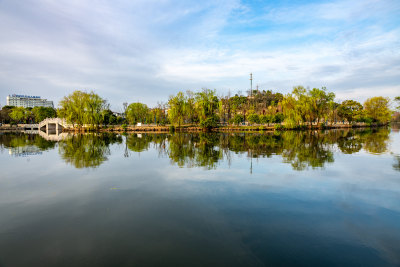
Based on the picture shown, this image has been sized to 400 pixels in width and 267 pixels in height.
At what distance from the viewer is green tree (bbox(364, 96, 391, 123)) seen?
7500 centimetres

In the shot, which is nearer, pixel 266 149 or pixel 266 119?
pixel 266 149

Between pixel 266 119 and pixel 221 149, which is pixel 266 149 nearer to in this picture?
pixel 221 149

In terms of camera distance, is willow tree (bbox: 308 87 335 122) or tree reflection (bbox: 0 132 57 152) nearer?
tree reflection (bbox: 0 132 57 152)

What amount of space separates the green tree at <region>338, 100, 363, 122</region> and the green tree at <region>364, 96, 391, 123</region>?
6231 millimetres

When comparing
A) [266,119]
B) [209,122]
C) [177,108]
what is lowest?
[209,122]

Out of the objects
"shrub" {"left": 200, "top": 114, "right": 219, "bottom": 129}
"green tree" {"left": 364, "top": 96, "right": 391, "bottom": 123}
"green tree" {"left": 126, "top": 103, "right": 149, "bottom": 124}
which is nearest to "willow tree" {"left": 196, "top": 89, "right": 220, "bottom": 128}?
"shrub" {"left": 200, "top": 114, "right": 219, "bottom": 129}

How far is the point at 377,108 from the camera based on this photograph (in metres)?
75.7

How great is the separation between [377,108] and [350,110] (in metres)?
14.4

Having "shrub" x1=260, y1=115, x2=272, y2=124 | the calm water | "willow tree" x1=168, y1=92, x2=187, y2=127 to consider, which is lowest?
the calm water

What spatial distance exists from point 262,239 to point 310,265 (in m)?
1.11

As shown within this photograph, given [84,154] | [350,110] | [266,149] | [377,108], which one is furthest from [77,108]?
[377,108]

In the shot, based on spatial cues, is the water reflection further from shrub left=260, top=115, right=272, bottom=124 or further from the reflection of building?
shrub left=260, top=115, right=272, bottom=124

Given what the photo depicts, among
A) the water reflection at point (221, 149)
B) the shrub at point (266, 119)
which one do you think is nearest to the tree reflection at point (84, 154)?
the water reflection at point (221, 149)

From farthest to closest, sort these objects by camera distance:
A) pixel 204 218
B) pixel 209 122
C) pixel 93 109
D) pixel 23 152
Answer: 1. pixel 93 109
2. pixel 209 122
3. pixel 23 152
4. pixel 204 218
